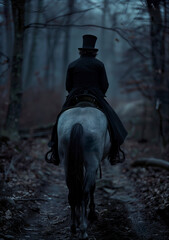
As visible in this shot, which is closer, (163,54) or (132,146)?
(163,54)

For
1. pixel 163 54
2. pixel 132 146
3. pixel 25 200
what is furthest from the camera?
pixel 132 146

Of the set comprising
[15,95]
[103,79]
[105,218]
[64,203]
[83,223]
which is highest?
[103,79]

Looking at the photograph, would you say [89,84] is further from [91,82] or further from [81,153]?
[81,153]

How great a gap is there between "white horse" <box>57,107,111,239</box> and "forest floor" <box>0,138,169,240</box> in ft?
1.97

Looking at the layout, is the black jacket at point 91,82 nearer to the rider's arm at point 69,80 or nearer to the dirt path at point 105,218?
the rider's arm at point 69,80

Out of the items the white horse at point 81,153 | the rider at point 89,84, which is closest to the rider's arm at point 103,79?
the rider at point 89,84

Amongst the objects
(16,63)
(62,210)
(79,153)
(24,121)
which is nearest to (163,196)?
(62,210)

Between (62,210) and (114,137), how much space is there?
2059 millimetres

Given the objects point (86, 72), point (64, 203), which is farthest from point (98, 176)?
point (86, 72)

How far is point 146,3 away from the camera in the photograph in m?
5.18

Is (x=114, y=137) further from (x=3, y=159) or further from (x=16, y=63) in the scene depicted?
(x=16, y=63)

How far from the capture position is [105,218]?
5332 mm

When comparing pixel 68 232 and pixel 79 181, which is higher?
pixel 79 181

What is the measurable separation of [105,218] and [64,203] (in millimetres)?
1322
